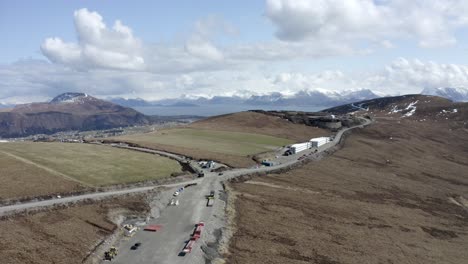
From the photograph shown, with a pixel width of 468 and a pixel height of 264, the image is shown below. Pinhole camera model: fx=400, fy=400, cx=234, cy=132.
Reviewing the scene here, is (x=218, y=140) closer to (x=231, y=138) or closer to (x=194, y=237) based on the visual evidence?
(x=231, y=138)

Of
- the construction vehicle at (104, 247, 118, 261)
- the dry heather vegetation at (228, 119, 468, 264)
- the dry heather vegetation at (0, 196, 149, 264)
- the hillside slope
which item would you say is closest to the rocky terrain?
the dry heather vegetation at (228, 119, 468, 264)

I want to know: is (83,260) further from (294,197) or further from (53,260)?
(294,197)

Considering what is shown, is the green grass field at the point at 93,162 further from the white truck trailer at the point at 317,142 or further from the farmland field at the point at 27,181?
the white truck trailer at the point at 317,142

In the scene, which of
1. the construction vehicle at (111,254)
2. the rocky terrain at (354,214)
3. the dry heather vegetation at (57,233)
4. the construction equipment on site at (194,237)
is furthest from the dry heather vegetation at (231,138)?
the construction vehicle at (111,254)

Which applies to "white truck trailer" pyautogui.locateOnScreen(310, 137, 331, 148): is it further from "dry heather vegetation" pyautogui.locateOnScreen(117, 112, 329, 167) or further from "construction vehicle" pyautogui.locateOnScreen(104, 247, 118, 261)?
"construction vehicle" pyautogui.locateOnScreen(104, 247, 118, 261)

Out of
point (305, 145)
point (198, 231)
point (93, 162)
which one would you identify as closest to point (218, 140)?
point (305, 145)

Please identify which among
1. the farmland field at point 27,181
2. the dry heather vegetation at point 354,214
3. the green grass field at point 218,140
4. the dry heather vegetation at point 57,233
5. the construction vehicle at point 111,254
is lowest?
the dry heather vegetation at point 354,214
